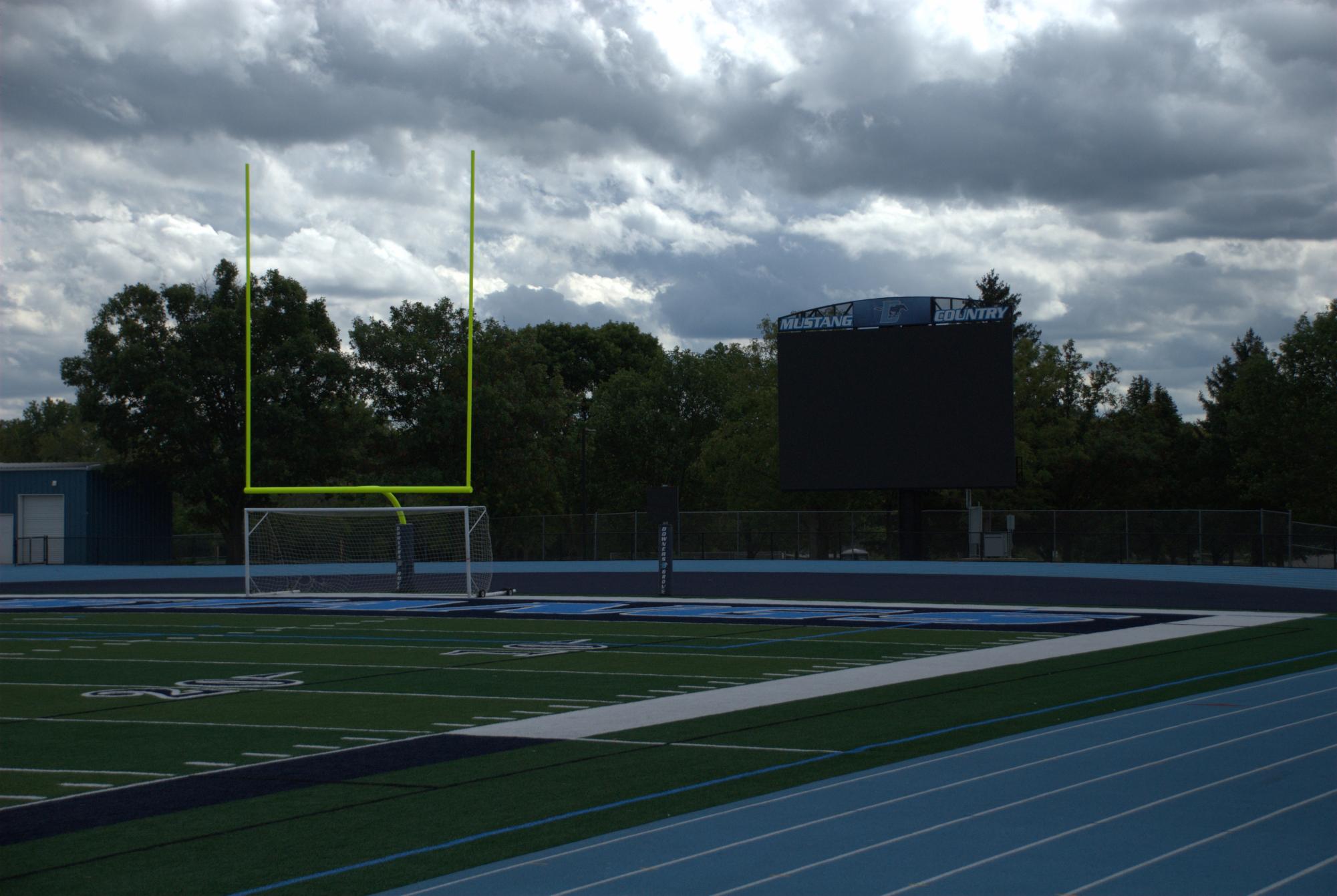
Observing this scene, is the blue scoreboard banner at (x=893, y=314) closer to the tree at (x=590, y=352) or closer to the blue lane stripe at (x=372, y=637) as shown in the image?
the blue lane stripe at (x=372, y=637)

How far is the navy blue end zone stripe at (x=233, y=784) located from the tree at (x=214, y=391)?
38732mm

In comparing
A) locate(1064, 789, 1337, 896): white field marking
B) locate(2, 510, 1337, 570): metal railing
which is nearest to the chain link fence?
locate(2, 510, 1337, 570): metal railing

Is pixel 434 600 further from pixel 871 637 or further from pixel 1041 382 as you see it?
pixel 1041 382

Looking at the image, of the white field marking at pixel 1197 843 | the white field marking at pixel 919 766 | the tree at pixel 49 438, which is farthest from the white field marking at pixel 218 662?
the tree at pixel 49 438

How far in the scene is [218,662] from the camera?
15141 millimetres

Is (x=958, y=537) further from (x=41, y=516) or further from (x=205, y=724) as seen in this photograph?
(x=41, y=516)

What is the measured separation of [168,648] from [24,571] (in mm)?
26468

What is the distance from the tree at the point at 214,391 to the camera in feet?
152

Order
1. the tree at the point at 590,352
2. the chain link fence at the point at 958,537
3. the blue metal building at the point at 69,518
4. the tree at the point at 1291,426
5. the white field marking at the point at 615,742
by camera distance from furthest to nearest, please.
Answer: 1. the tree at the point at 590,352
2. the tree at the point at 1291,426
3. the blue metal building at the point at 69,518
4. the chain link fence at the point at 958,537
5. the white field marking at the point at 615,742

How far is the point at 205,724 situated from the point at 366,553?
86.8 ft

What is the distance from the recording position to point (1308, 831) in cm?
621

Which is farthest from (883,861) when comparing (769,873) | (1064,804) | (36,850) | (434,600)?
(434,600)

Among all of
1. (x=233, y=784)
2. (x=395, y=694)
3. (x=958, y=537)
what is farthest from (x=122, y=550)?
(x=233, y=784)

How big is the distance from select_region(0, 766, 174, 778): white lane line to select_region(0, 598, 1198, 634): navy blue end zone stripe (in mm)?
12043
